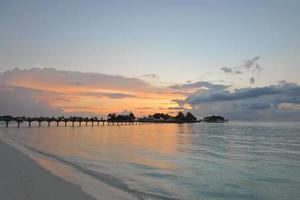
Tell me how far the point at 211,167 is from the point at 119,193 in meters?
9.18

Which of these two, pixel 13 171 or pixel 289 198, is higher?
pixel 13 171

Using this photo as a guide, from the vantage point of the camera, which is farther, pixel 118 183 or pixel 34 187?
pixel 118 183

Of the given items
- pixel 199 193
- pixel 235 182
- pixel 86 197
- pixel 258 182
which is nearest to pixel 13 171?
pixel 86 197

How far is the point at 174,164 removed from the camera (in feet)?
64.7

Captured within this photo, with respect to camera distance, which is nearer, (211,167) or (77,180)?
(77,180)

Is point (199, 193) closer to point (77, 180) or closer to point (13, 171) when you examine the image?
point (77, 180)

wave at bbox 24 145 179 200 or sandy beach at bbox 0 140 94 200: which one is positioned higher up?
sandy beach at bbox 0 140 94 200

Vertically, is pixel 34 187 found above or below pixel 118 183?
above

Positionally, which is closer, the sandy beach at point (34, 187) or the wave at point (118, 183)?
the sandy beach at point (34, 187)

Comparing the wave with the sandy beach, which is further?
the wave

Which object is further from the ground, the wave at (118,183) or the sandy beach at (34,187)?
the sandy beach at (34,187)

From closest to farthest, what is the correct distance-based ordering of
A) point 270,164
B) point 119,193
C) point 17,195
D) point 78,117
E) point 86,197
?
1. point 17,195
2. point 86,197
3. point 119,193
4. point 270,164
5. point 78,117

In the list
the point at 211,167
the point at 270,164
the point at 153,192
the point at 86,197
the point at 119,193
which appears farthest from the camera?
the point at 270,164

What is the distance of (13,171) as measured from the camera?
13.2 m
